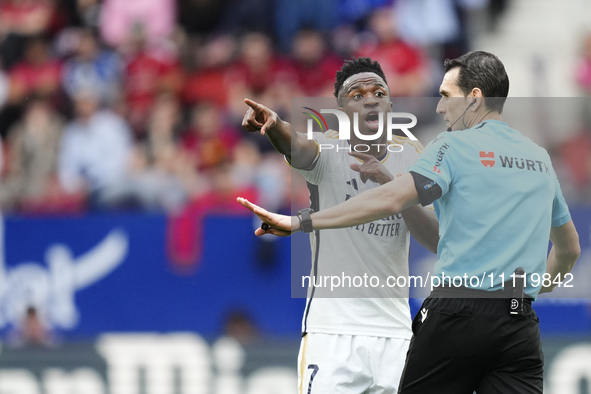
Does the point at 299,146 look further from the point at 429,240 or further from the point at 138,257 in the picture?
the point at 138,257

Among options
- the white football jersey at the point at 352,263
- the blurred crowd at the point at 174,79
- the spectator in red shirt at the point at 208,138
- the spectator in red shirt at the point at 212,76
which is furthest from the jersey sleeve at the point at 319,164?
the spectator in red shirt at the point at 212,76

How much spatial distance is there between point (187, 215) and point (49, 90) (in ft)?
10.8

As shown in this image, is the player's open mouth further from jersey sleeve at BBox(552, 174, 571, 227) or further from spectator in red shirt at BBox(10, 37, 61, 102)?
spectator in red shirt at BBox(10, 37, 61, 102)

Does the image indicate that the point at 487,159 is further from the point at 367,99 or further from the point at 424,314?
the point at 367,99

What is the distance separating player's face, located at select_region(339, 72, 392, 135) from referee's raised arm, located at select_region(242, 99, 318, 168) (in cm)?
31

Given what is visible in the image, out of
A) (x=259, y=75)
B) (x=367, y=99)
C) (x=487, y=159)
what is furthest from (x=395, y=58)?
(x=487, y=159)

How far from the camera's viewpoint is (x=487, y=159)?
138 inches

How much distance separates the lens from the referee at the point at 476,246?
11.3 ft

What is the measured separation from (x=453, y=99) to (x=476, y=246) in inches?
28.5

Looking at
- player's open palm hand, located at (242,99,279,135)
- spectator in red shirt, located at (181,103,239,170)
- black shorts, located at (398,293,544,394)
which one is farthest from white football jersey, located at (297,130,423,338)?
spectator in red shirt, located at (181,103,239,170)

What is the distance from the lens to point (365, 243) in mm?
4344

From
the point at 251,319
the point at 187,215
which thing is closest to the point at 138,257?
the point at 187,215

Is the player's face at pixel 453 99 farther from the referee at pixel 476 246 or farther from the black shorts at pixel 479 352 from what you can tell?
the black shorts at pixel 479 352

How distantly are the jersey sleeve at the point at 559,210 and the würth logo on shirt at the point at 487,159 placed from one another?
42cm
